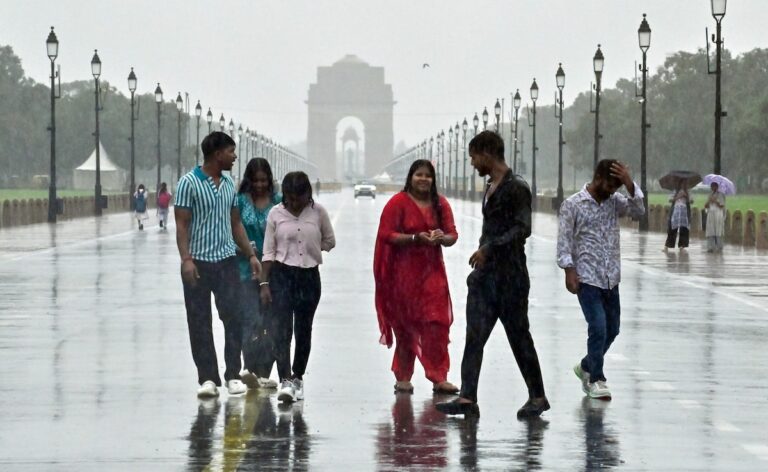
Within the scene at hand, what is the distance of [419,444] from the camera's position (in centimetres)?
962

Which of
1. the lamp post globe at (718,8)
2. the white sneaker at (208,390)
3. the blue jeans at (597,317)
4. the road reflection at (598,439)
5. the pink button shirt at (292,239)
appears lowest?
the road reflection at (598,439)

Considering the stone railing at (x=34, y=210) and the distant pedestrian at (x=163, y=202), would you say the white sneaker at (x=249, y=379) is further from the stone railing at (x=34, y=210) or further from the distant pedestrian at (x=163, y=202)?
the stone railing at (x=34, y=210)

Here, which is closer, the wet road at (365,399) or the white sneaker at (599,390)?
the wet road at (365,399)

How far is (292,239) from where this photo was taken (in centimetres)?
1154

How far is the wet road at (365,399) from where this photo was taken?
9.21 meters

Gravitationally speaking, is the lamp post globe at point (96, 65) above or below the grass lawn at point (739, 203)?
above

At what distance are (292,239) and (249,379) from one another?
1.16 meters

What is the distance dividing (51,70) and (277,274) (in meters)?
49.5

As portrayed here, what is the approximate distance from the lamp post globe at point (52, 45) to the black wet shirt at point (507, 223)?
48957 mm

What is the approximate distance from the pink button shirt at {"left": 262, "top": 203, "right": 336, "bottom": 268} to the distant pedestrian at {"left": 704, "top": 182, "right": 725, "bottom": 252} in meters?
24.5

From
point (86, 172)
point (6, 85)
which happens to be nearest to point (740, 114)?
point (86, 172)

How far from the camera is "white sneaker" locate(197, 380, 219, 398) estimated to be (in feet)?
37.6

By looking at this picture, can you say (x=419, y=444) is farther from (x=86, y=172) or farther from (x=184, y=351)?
(x=86, y=172)

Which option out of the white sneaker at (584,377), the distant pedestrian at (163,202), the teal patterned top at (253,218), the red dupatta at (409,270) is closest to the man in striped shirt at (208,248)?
the teal patterned top at (253,218)
